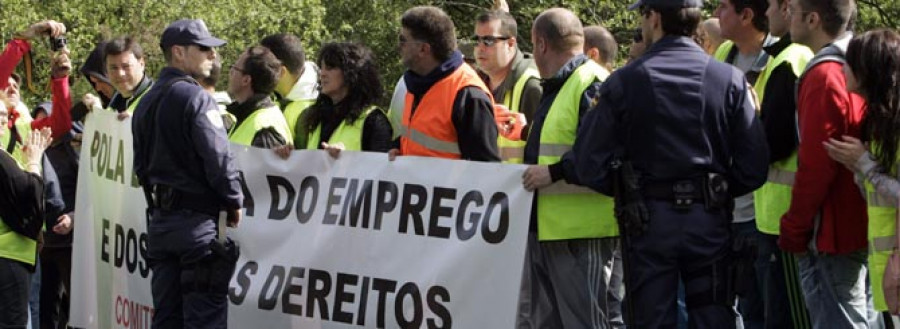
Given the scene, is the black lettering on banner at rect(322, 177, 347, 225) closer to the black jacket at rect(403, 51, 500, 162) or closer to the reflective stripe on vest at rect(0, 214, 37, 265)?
the black jacket at rect(403, 51, 500, 162)

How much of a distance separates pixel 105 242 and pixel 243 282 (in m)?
1.52

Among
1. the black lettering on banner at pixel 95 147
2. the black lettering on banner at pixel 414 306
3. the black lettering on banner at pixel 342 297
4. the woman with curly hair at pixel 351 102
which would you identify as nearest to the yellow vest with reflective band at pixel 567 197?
the black lettering on banner at pixel 414 306

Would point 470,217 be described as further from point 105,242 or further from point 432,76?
point 105,242

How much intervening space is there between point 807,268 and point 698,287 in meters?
0.69

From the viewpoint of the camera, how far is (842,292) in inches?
271

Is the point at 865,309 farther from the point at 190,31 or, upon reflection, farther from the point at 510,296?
the point at 190,31

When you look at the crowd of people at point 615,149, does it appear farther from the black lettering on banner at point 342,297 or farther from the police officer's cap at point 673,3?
the black lettering on banner at point 342,297

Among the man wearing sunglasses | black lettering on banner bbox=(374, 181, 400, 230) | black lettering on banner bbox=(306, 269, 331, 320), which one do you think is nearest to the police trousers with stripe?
black lettering on banner bbox=(374, 181, 400, 230)

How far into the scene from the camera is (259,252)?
8992 millimetres

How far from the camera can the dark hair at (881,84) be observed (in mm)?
6473

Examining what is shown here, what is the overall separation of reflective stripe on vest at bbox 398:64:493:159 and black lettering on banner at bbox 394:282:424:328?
0.71 meters

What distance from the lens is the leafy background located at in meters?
30.0

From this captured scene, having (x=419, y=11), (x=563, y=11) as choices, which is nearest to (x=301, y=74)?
(x=419, y=11)

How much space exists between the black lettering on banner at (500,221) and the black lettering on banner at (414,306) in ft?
1.81
